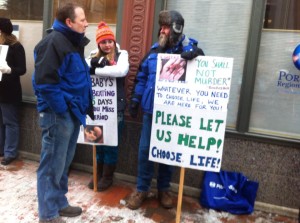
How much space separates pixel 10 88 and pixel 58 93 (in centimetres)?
211

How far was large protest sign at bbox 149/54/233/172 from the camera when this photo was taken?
10.1 feet

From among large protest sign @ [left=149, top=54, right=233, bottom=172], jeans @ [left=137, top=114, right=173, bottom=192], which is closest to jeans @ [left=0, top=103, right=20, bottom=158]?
jeans @ [left=137, top=114, right=173, bottom=192]

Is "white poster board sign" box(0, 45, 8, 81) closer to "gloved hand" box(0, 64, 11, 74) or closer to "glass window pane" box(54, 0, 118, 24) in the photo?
"gloved hand" box(0, 64, 11, 74)

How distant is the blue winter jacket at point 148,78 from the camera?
3445 millimetres

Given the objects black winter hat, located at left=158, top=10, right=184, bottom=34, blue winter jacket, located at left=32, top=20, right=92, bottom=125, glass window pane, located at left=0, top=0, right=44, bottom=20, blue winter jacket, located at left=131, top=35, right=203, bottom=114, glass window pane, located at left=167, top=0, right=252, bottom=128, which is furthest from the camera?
glass window pane, located at left=0, top=0, right=44, bottom=20

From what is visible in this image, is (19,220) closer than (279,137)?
Yes

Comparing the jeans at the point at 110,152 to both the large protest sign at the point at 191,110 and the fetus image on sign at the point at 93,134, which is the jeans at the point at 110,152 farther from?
the large protest sign at the point at 191,110

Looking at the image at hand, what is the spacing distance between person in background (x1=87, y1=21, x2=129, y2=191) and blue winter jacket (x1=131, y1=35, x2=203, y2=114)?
0.72 feet

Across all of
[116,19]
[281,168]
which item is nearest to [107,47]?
[116,19]

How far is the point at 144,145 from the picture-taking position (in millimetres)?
3619

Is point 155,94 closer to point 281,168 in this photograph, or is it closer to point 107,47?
point 107,47

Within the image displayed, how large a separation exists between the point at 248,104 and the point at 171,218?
1.53 m

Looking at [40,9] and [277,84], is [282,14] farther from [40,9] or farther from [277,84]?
[40,9]

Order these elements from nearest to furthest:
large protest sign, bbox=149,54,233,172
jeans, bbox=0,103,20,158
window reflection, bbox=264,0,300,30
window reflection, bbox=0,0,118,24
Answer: large protest sign, bbox=149,54,233,172, window reflection, bbox=264,0,300,30, window reflection, bbox=0,0,118,24, jeans, bbox=0,103,20,158
